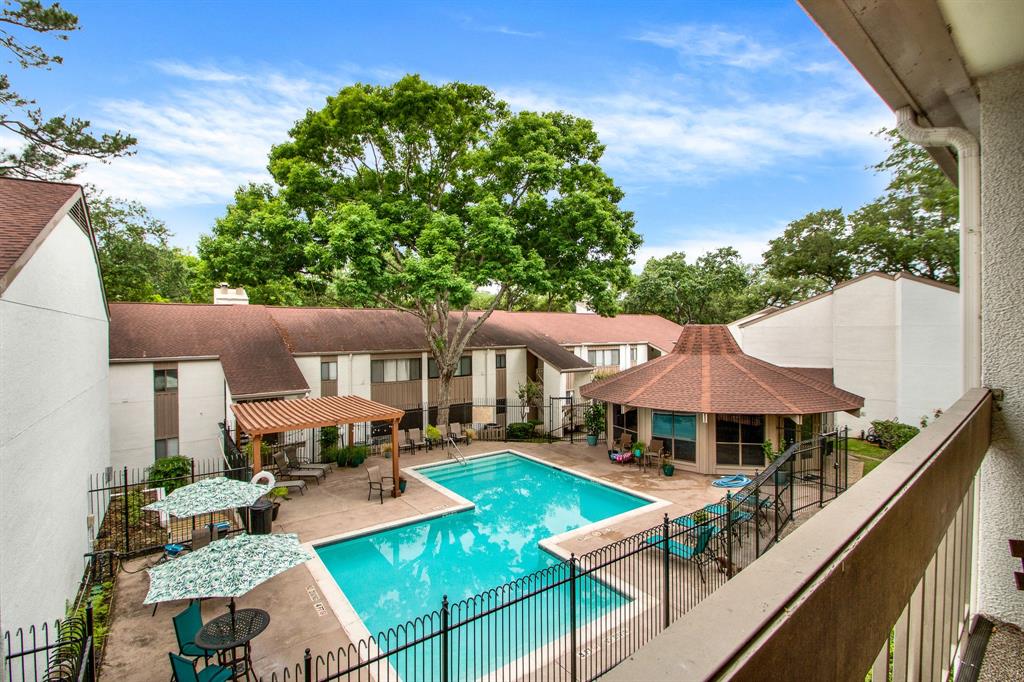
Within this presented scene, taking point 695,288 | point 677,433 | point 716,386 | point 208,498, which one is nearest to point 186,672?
point 208,498

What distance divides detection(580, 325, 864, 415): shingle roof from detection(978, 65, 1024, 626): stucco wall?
14.0 metres

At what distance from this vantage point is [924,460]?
70.0 inches

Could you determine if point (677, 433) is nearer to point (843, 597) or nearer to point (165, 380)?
point (843, 597)

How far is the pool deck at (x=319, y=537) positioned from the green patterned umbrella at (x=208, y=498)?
1762 mm

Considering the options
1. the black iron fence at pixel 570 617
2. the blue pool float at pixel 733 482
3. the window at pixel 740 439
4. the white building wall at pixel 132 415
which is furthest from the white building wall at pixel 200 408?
the window at pixel 740 439

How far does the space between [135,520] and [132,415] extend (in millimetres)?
6160

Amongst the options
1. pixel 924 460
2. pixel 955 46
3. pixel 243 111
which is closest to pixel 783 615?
pixel 924 460

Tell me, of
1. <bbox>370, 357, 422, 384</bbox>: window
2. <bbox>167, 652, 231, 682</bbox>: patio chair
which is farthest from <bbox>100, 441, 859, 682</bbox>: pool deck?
<bbox>370, 357, 422, 384</bbox>: window

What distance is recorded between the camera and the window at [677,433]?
712 inches

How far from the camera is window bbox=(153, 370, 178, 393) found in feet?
58.5

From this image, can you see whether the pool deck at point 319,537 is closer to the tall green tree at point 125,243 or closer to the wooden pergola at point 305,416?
the wooden pergola at point 305,416

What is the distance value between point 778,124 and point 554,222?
8.78m

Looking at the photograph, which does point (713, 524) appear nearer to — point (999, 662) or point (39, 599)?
point (999, 662)

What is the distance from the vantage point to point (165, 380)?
18016mm
